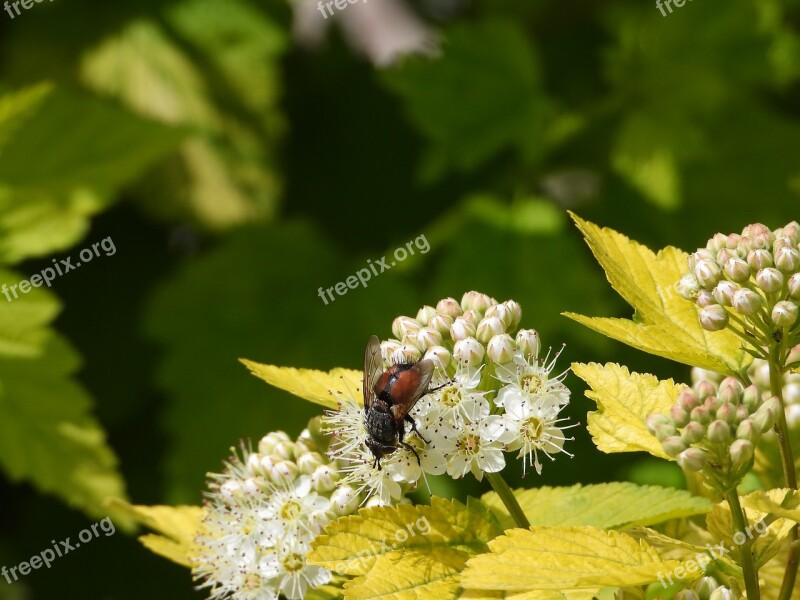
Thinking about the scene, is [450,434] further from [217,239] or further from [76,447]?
[217,239]

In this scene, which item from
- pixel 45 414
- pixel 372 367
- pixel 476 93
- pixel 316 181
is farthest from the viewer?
→ pixel 316 181

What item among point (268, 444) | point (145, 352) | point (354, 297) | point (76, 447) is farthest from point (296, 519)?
point (145, 352)

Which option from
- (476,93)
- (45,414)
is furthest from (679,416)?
(476,93)

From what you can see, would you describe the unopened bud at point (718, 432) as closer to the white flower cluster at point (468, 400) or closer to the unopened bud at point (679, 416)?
the unopened bud at point (679, 416)

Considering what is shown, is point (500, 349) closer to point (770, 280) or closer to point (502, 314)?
point (502, 314)

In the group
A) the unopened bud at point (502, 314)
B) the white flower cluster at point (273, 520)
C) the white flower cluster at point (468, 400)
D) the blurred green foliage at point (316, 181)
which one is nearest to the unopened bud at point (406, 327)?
the white flower cluster at point (468, 400)

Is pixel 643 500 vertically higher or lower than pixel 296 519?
lower
